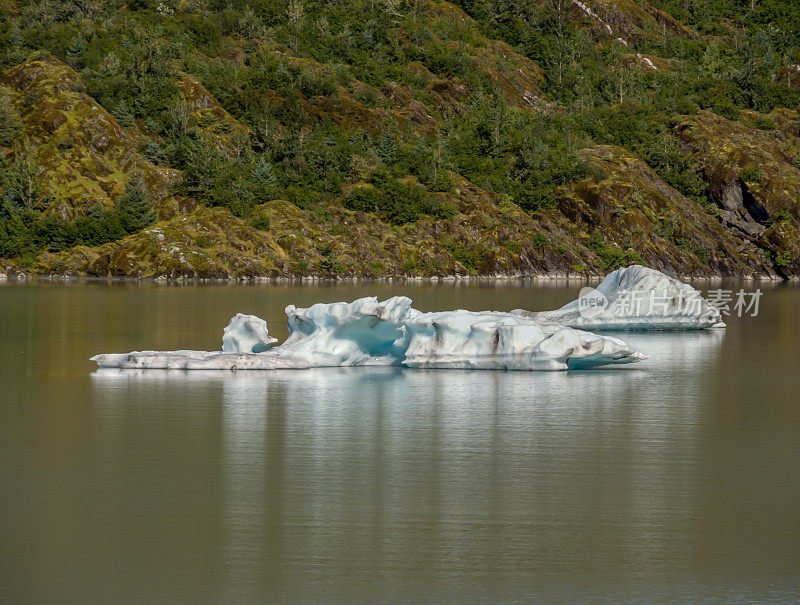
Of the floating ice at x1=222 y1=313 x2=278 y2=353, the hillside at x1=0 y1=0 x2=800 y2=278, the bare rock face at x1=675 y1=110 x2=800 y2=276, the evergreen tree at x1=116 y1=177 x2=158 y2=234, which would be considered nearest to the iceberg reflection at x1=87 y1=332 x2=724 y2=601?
the floating ice at x1=222 y1=313 x2=278 y2=353

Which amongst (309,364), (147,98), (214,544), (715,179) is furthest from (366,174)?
(214,544)

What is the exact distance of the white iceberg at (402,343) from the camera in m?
36.6

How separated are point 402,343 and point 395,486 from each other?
19.1m

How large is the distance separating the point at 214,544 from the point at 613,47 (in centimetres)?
19545

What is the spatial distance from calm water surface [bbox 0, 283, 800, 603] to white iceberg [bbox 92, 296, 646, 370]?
937mm

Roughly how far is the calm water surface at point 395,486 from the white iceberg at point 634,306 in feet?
55.9

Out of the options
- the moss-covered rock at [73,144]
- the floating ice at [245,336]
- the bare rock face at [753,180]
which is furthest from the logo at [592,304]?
the bare rock face at [753,180]

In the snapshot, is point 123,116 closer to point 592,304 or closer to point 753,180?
point 753,180

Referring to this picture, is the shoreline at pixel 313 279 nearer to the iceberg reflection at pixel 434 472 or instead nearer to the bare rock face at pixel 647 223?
the bare rock face at pixel 647 223

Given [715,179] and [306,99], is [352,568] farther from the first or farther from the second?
[715,179]

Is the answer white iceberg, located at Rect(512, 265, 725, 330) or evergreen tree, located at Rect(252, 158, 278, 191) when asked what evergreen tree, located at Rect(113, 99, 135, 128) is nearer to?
evergreen tree, located at Rect(252, 158, 278, 191)

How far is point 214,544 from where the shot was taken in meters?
16.0

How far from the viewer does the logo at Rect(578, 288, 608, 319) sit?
2170 inches

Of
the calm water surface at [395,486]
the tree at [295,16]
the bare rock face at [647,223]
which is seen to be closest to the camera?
the calm water surface at [395,486]
